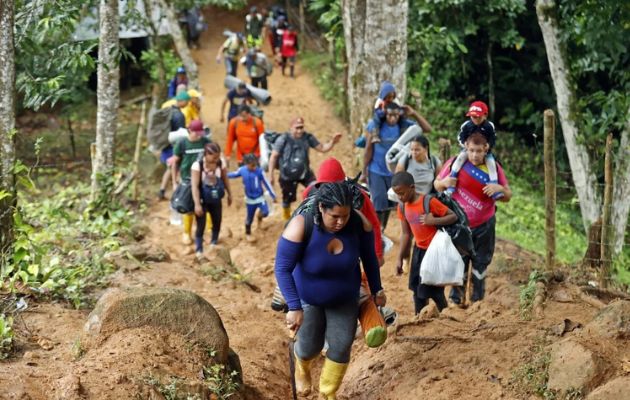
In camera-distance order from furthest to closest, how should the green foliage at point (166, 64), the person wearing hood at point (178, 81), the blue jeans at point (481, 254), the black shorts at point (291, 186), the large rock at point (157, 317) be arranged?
the green foliage at point (166, 64) → the person wearing hood at point (178, 81) → the black shorts at point (291, 186) → the blue jeans at point (481, 254) → the large rock at point (157, 317)

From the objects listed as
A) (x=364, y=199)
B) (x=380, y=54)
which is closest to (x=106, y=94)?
(x=380, y=54)

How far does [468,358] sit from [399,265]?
2.06m

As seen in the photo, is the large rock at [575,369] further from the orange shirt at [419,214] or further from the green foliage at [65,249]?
the green foliage at [65,249]

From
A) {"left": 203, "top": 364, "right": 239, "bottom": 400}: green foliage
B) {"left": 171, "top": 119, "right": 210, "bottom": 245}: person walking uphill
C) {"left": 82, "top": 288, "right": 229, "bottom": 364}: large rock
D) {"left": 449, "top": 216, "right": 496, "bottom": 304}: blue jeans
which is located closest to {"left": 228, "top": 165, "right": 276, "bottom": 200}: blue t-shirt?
{"left": 171, "top": 119, "right": 210, "bottom": 245}: person walking uphill

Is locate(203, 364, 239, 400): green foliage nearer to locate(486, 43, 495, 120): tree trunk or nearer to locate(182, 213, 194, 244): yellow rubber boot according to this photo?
locate(182, 213, 194, 244): yellow rubber boot

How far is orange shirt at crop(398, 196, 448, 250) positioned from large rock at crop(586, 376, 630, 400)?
2.59m

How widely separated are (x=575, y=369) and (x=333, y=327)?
5.48ft

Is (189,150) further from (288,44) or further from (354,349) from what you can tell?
(288,44)

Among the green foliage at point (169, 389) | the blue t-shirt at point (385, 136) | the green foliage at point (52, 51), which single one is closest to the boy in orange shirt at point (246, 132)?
the green foliage at point (52, 51)

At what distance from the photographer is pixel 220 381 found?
577cm

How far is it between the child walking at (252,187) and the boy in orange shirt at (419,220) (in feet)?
13.6

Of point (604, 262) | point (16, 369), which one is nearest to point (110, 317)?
point (16, 369)

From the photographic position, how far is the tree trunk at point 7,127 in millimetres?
7457

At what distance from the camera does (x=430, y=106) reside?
63.4ft
